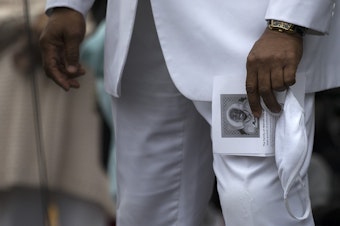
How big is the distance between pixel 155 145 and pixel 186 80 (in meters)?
0.33

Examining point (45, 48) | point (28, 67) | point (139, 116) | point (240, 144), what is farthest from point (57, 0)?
point (28, 67)

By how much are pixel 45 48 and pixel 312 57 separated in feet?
2.39

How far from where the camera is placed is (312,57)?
2072 millimetres

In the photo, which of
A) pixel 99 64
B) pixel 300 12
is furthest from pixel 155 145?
pixel 99 64

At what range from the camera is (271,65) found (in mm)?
1958

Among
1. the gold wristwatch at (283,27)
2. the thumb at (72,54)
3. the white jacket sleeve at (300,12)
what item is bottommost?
the thumb at (72,54)

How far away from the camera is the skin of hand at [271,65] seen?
1.95 meters

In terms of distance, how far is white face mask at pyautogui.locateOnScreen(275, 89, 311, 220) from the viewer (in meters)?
1.95

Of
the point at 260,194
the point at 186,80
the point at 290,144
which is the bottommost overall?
the point at 260,194

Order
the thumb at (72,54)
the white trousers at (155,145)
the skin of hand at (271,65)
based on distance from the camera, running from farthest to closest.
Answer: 1. the thumb at (72,54)
2. the white trousers at (155,145)
3. the skin of hand at (271,65)

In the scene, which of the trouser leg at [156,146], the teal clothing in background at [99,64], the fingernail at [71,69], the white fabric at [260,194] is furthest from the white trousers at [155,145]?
the teal clothing in background at [99,64]

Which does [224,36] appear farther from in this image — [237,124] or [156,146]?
[156,146]

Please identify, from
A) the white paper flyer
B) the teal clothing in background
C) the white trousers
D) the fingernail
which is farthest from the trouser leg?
the teal clothing in background

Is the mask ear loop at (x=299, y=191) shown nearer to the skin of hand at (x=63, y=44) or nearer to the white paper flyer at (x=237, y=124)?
the white paper flyer at (x=237, y=124)
